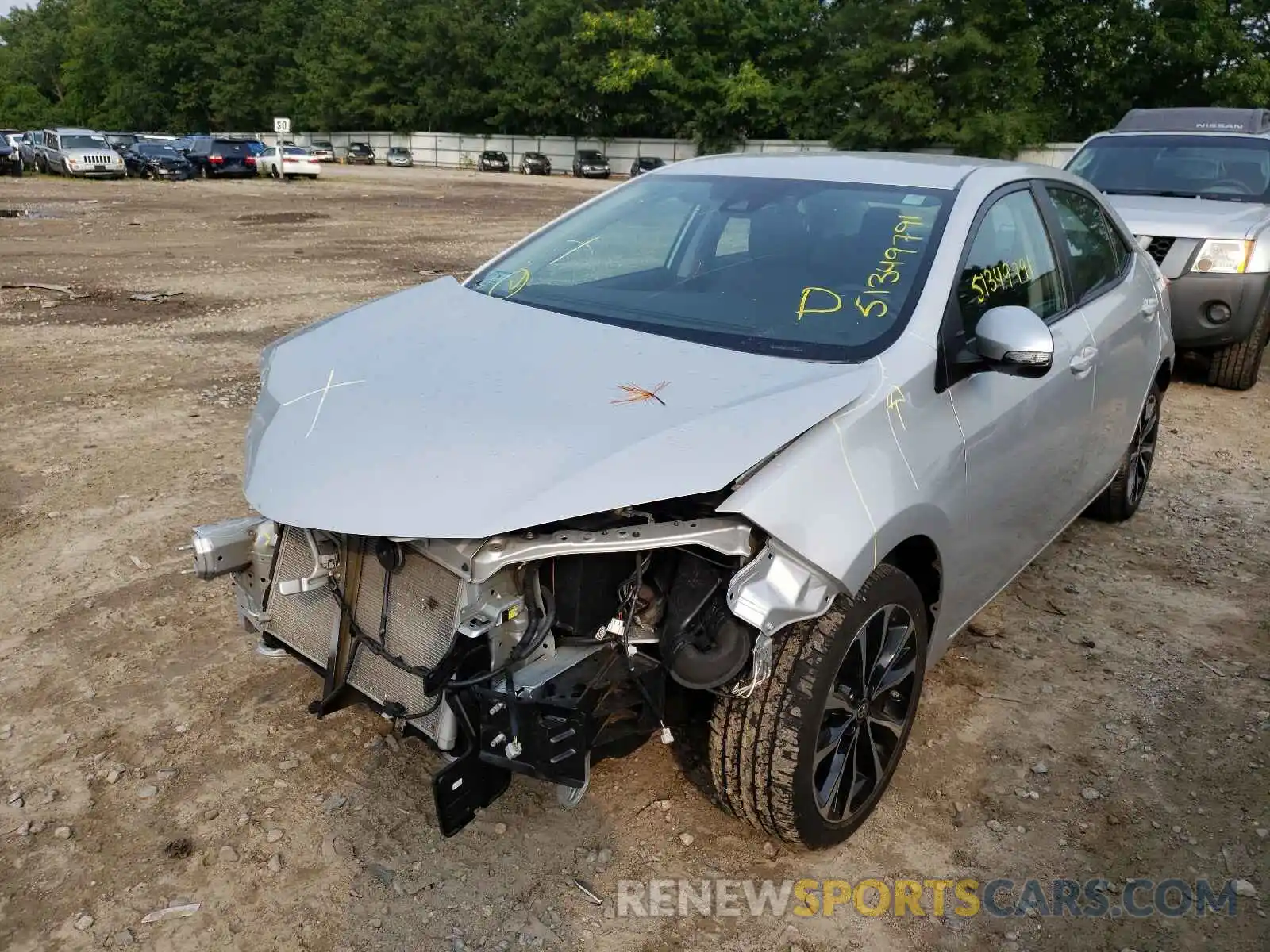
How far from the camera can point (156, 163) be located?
113ft

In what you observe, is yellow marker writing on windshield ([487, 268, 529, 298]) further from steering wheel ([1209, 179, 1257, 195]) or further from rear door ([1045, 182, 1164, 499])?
steering wheel ([1209, 179, 1257, 195])

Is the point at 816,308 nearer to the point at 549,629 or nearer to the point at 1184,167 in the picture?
the point at 549,629

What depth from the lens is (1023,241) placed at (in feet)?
11.8

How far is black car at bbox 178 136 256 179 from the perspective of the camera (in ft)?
118

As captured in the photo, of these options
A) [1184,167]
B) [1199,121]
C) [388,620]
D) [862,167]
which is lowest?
[388,620]

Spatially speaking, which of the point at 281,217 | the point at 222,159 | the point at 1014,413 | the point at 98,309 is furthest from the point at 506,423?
the point at 222,159

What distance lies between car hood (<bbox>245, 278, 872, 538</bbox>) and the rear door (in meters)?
1.75

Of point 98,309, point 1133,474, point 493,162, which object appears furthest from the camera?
point 493,162

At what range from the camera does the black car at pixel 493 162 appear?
184ft

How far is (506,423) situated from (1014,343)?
142cm

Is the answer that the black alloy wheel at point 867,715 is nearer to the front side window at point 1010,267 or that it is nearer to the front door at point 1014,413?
the front door at point 1014,413

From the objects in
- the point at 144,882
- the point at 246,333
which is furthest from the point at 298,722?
the point at 246,333

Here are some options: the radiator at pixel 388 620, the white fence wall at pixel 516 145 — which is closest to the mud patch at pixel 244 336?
the radiator at pixel 388 620

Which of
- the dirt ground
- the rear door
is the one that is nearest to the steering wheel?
the dirt ground
